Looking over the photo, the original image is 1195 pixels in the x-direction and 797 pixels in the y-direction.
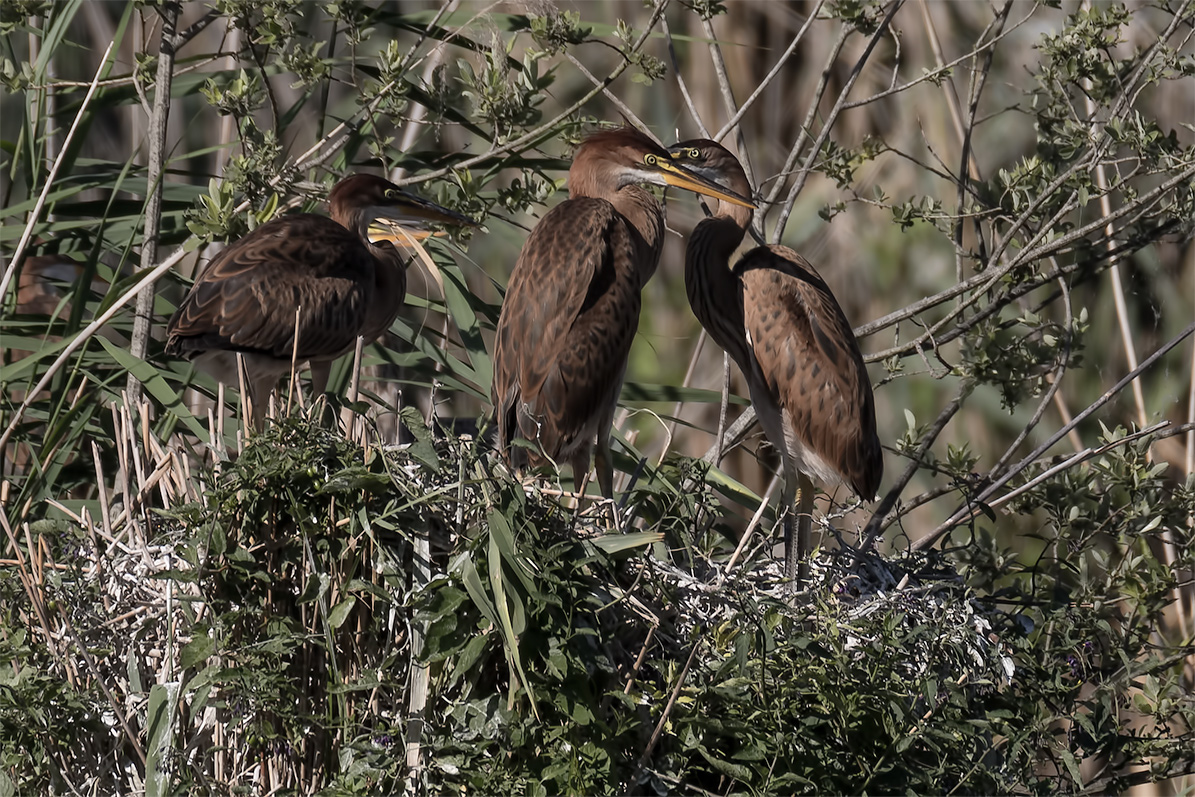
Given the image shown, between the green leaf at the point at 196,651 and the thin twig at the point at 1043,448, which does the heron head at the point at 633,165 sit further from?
the green leaf at the point at 196,651

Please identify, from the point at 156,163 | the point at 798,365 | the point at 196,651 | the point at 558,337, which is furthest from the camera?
the point at 156,163

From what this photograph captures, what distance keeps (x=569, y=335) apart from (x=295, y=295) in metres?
0.97

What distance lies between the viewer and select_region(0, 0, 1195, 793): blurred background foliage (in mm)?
2988

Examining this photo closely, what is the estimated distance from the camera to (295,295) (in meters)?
4.81

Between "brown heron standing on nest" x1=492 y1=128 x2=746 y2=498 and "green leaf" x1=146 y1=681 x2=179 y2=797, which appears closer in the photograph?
"green leaf" x1=146 y1=681 x2=179 y2=797

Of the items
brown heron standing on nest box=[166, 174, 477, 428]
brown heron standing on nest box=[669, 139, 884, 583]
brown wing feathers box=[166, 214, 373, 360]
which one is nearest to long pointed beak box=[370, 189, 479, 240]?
brown heron standing on nest box=[166, 174, 477, 428]

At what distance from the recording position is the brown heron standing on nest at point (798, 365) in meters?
4.76

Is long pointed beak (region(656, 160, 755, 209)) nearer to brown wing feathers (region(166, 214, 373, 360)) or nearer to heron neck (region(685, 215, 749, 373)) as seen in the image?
heron neck (region(685, 215, 749, 373))

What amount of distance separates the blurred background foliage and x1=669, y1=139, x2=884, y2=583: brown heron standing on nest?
234mm

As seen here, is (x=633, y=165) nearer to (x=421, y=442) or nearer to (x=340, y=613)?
(x=421, y=442)

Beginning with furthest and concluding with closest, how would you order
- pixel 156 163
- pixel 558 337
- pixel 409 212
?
pixel 409 212
pixel 156 163
pixel 558 337

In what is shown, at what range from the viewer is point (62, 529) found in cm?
347

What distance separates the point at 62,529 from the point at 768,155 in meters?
5.27

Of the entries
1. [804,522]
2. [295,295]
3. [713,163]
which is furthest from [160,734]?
[713,163]
